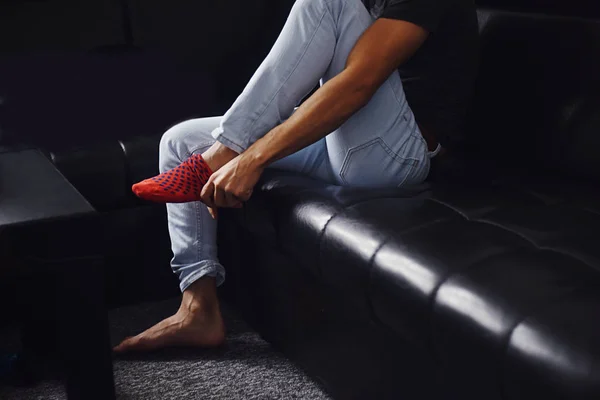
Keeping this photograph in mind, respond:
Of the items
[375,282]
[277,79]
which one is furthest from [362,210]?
[277,79]

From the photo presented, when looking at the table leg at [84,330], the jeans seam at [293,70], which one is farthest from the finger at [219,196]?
the table leg at [84,330]

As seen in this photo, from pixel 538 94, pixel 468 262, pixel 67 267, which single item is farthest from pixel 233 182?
pixel 538 94

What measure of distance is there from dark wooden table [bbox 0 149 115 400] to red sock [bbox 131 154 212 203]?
0.20m

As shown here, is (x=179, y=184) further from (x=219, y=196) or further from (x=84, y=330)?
(x=84, y=330)

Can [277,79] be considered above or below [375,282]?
above

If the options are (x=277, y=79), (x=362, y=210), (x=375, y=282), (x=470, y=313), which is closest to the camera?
(x=470, y=313)

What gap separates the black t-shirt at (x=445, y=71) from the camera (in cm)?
154

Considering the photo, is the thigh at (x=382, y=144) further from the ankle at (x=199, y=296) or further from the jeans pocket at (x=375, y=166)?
the ankle at (x=199, y=296)

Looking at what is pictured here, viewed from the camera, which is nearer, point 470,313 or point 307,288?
point 470,313

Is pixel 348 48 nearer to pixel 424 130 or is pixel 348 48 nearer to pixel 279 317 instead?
pixel 424 130

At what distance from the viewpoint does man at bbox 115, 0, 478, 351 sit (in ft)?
4.68

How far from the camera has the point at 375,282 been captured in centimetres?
119

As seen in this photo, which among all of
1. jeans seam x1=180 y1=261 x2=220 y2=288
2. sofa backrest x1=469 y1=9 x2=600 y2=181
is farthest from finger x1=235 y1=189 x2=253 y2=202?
sofa backrest x1=469 y1=9 x2=600 y2=181

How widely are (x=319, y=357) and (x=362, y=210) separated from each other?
1.15 feet
